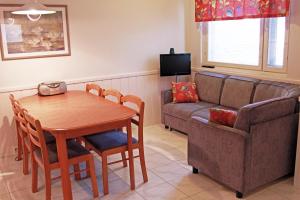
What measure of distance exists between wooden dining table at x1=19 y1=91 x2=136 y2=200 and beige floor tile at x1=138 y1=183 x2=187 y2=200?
6.7 inches

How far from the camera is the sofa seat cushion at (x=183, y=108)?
13.8ft

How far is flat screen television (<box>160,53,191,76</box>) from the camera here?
477cm

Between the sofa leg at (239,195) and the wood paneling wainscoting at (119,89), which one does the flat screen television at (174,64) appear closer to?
the wood paneling wainscoting at (119,89)

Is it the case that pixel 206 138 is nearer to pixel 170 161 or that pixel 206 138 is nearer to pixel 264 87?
pixel 170 161

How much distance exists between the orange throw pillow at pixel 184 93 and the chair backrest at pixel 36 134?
7.35 feet

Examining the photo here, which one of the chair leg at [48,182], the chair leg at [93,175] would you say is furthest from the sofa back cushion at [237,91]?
the chair leg at [48,182]

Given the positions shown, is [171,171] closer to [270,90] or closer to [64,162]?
[64,162]

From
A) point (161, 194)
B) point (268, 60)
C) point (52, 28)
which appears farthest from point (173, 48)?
point (161, 194)

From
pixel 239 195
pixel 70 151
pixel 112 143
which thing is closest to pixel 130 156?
pixel 112 143

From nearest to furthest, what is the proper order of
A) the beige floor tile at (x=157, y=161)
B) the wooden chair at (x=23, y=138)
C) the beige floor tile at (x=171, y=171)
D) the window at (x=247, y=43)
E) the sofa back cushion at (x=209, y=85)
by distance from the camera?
the wooden chair at (x=23, y=138), the beige floor tile at (x=171, y=171), the beige floor tile at (x=157, y=161), the window at (x=247, y=43), the sofa back cushion at (x=209, y=85)

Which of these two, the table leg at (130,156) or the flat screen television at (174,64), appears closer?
the table leg at (130,156)

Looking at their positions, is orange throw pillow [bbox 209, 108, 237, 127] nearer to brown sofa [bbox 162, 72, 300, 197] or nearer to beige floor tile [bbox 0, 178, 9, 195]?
brown sofa [bbox 162, 72, 300, 197]

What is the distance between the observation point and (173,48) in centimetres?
505

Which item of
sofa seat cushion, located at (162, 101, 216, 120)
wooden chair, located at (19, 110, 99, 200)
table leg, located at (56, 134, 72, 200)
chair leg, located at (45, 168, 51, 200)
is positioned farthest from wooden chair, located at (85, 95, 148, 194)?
Answer: sofa seat cushion, located at (162, 101, 216, 120)
